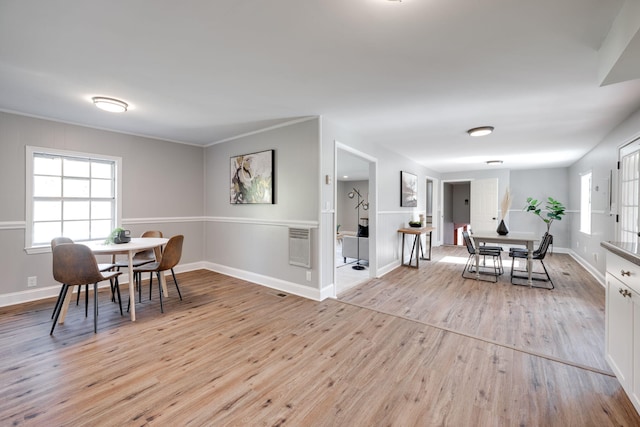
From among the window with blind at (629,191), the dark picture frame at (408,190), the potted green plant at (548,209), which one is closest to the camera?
the window with blind at (629,191)

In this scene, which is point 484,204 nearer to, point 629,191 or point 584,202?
point 584,202

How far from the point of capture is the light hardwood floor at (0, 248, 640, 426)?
1610 millimetres

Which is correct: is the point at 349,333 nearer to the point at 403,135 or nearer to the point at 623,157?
the point at 403,135

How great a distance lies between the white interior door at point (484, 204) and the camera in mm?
7668

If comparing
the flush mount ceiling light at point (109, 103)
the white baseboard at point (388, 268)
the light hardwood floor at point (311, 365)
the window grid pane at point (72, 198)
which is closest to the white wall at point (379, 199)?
the white baseboard at point (388, 268)

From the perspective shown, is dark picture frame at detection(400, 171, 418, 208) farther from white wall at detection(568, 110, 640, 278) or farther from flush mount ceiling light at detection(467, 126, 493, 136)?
white wall at detection(568, 110, 640, 278)

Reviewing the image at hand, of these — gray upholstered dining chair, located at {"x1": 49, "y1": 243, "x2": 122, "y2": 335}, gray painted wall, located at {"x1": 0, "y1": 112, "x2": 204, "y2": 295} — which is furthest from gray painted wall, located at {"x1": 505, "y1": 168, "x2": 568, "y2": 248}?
gray upholstered dining chair, located at {"x1": 49, "y1": 243, "x2": 122, "y2": 335}

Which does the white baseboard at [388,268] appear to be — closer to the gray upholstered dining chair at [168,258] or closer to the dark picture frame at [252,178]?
the dark picture frame at [252,178]

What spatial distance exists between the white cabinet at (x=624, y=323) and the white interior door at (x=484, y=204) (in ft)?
20.8

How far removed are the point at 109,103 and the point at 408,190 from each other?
520cm

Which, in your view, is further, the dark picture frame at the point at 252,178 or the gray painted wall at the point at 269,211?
the dark picture frame at the point at 252,178

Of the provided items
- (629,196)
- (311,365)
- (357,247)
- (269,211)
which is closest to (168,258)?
(269,211)

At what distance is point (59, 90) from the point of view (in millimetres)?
2742

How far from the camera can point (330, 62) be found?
2193mm
